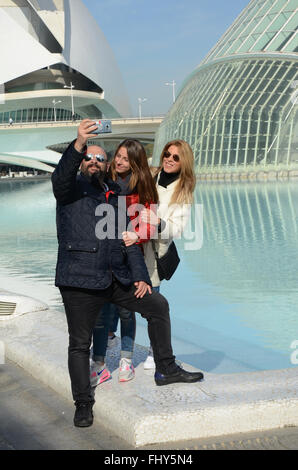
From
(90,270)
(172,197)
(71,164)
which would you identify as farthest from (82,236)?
(172,197)

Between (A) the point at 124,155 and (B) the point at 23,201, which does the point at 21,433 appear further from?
(B) the point at 23,201

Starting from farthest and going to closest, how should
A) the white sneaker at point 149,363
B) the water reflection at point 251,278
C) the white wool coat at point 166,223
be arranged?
the water reflection at point 251,278 → the white sneaker at point 149,363 → the white wool coat at point 166,223

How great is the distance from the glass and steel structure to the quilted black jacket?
26.6m

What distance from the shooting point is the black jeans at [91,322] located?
3363 mm

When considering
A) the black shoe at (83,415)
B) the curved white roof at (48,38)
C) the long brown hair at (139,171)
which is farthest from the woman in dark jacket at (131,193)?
the curved white roof at (48,38)

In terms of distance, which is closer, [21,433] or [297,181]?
[21,433]

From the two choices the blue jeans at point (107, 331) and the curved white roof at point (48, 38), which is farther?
the curved white roof at point (48, 38)

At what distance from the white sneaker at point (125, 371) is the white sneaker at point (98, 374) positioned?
3.8 inches

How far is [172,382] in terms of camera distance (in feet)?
11.6

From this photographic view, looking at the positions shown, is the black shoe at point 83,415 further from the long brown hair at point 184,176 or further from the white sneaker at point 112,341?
the long brown hair at point 184,176

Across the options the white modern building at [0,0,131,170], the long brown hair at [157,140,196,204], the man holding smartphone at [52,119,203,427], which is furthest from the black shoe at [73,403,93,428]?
the white modern building at [0,0,131,170]

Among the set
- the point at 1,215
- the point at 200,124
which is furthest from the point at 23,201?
the point at 200,124

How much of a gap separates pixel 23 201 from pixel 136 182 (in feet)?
72.0

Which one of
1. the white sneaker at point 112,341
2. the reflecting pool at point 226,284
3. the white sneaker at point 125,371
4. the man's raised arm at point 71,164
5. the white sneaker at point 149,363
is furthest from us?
the reflecting pool at point 226,284
